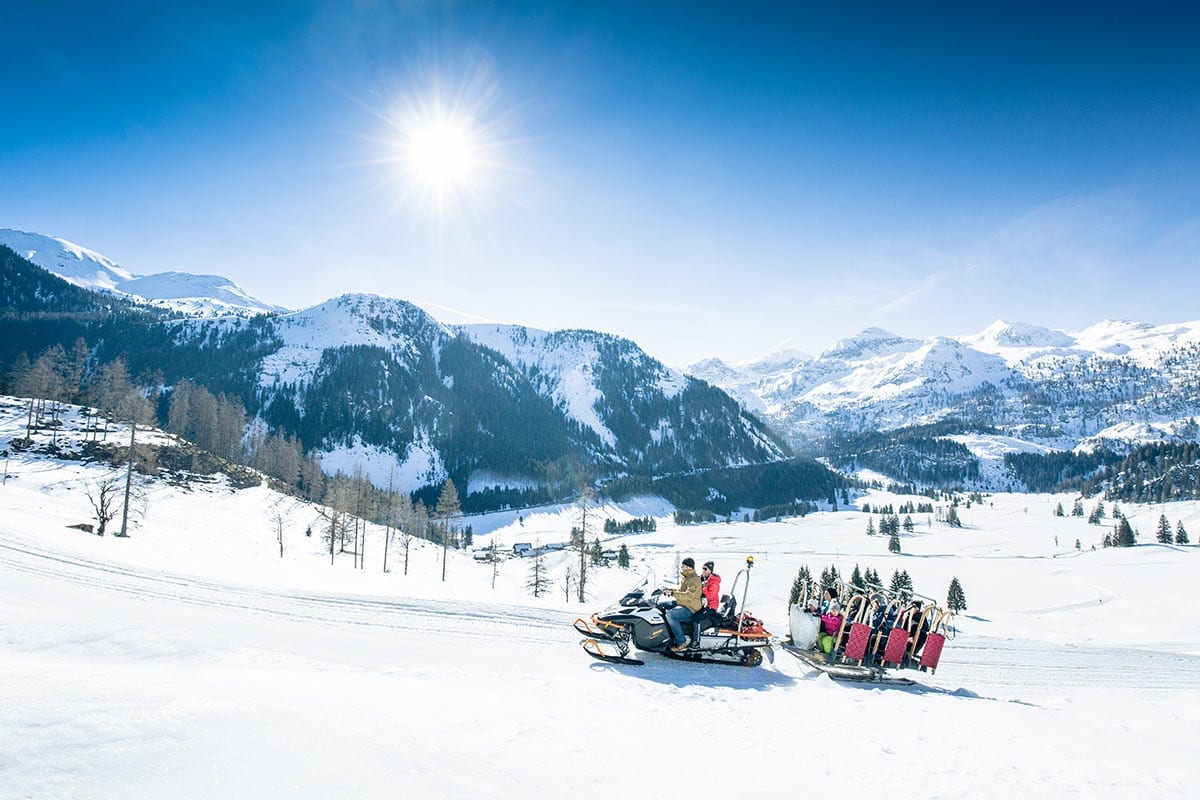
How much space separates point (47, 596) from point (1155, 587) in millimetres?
104970

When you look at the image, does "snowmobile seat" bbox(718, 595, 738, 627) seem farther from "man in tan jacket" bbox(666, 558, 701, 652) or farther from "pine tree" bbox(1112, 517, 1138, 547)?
"pine tree" bbox(1112, 517, 1138, 547)

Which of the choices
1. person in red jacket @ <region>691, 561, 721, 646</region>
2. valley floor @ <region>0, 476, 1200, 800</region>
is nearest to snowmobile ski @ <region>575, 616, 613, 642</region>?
valley floor @ <region>0, 476, 1200, 800</region>

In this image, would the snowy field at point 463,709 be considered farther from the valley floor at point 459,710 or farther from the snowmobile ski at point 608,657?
the snowmobile ski at point 608,657

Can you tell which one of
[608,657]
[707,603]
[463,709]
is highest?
[707,603]

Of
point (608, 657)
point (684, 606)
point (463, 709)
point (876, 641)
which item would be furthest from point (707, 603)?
point (463, 709)

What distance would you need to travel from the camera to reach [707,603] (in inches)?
580

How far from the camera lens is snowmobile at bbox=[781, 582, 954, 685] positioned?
575 inches

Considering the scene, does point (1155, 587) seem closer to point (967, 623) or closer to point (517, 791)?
point (967, 623)

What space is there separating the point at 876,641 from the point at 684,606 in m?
5.58

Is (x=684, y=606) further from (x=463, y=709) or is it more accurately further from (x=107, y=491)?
(x=107, y=491)

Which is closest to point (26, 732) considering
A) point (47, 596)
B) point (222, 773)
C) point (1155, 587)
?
point (222, 773)

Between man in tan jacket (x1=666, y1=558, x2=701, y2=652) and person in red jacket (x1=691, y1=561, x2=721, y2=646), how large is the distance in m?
0.19

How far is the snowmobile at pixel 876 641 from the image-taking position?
14.6m

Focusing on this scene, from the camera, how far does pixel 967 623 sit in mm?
45562
